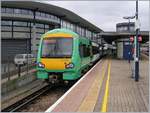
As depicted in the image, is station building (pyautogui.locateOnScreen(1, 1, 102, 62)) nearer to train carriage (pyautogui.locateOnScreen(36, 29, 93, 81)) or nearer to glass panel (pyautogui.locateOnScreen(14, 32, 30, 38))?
glass panel (pyautogui.locateOnScreen(14, 32, 30, 38))

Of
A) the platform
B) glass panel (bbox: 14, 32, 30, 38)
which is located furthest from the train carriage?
glass panel (bbox: 14, 32, 30, 38)

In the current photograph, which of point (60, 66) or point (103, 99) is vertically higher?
point (60, 66)

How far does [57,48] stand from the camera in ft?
62.1

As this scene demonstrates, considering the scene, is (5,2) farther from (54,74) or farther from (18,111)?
(18,111)

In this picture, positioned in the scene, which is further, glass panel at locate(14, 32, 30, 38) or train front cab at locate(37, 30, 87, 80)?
glass panel at locate(14, 32, 30, 38)

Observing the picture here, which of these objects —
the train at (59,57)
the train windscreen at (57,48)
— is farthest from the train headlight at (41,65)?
the train windscreen at (57,48)

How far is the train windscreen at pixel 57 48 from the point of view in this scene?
737 inches

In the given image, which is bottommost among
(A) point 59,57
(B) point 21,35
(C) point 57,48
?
(A) point 59,57

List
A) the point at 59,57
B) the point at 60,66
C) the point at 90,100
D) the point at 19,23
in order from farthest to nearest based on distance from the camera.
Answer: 1. the point at 19,23
2. the point at 59,57
3. the point at 60,66
4. the point at 90,100

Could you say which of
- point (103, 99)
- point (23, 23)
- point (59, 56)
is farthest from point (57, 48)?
point (23, 23)

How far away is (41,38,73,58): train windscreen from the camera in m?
18.7

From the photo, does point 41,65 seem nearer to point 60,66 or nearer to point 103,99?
point 60,66

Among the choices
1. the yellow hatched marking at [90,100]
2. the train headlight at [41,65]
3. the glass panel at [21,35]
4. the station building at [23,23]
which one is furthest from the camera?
the glass panel at [21,35]

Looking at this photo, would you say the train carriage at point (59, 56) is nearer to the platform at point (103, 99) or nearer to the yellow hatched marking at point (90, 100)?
the platform at point (103, 99)
